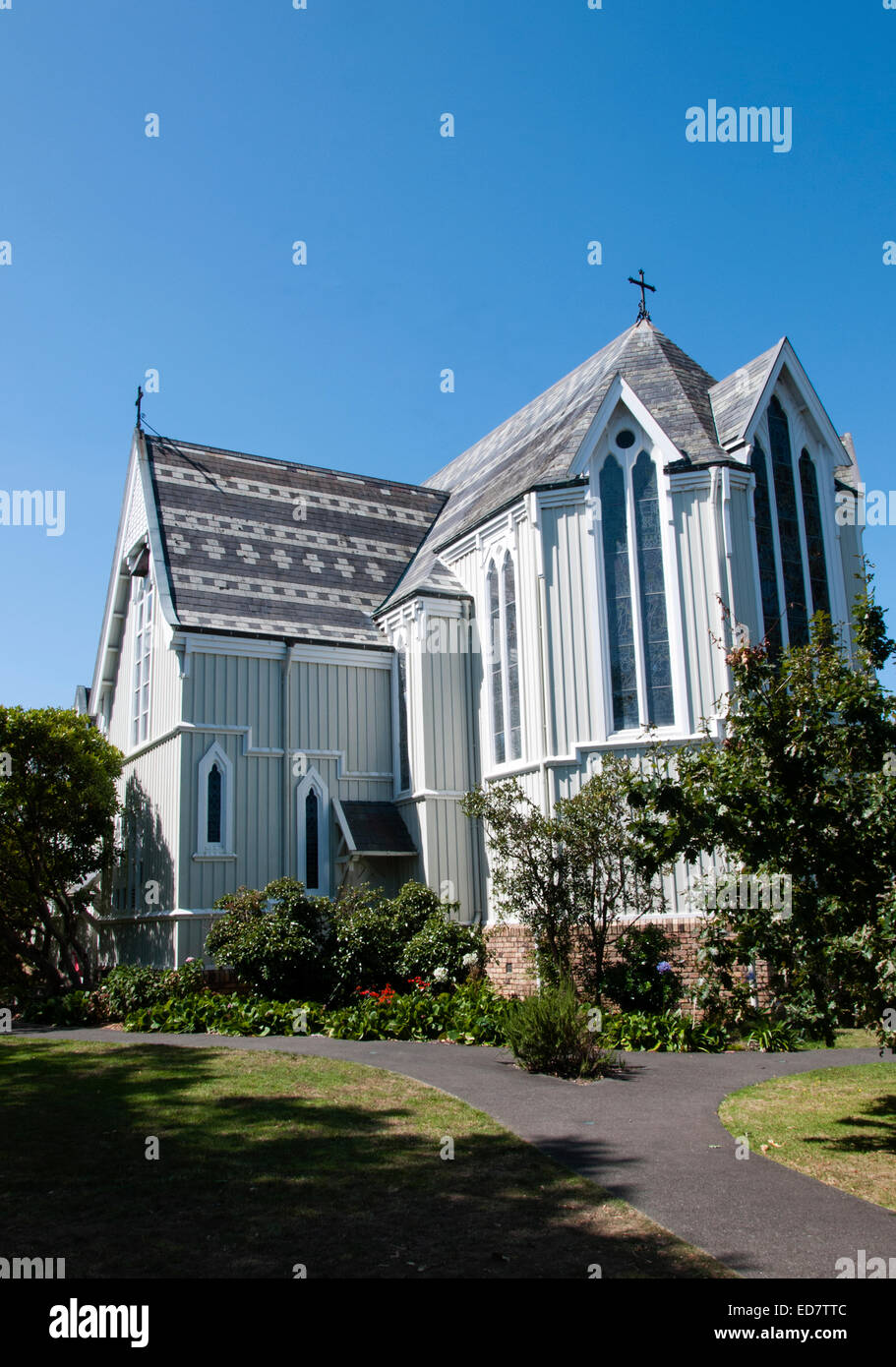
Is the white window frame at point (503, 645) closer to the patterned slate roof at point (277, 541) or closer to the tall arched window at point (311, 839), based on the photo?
the patterned slate roof at point (277, 541)

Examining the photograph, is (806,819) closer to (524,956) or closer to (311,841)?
(524,956)

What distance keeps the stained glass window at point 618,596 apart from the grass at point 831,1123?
25.8ft

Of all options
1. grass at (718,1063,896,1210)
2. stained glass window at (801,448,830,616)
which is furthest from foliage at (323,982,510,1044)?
stained glass window at (801,448,830,616)

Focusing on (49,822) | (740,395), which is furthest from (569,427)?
(49,822)

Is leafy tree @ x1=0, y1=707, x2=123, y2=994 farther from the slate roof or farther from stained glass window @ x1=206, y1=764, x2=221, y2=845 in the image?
the slate roof

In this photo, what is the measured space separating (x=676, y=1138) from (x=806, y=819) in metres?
3.30

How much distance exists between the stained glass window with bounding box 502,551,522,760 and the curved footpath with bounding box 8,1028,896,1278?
7473 mm

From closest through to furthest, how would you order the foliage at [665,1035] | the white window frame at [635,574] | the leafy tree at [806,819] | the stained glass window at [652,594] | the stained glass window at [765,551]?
the leafy tree at [806,819], the foliage at [665,1035], the white window frame at [635,574], the stained glass window at [652,594], the stained glass window at [765,551]

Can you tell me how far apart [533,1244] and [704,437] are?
16.8 meters

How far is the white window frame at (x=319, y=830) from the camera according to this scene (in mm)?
22219

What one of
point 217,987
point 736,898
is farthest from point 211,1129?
point 217,987

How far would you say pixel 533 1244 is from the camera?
21.3ft

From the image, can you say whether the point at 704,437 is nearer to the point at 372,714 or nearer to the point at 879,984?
the point at 372,714

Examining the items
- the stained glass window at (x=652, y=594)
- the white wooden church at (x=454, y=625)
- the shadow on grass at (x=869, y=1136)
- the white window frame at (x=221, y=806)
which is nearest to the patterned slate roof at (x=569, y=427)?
the white wooden church at (x=454, y=625)
